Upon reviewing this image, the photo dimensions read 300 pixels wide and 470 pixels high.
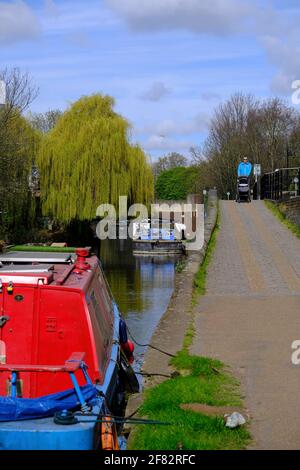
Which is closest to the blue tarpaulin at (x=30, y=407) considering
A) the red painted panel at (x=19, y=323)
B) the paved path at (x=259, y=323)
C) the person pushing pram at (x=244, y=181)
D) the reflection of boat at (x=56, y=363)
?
the reflection of boat at (x=56, y=363)

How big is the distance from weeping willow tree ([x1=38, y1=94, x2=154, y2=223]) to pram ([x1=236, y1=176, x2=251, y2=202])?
20.9ft

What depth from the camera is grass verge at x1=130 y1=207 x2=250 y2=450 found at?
18.7 ft

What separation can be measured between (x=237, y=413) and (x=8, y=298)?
8.33ft

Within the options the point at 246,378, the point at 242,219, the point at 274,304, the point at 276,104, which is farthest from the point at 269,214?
the point at 276,104

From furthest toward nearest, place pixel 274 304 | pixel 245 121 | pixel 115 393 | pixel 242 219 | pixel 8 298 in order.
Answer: pixel 245 121 → pixel 242 219 → pixel 274 304 → pixel 115 393 → pixel 8 298

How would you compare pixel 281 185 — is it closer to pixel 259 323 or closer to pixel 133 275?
pixel 133 275

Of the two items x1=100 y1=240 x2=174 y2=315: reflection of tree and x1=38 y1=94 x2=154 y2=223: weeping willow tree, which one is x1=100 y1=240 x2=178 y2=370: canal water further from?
x1=38 y1=94 x2=154 y2=223: weeping willow tree

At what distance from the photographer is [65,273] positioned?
8039 millimetres

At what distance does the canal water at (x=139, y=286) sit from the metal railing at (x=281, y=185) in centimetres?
641

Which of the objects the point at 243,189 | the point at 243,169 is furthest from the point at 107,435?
the point at 243,189

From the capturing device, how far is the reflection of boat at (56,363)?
16.8 ft

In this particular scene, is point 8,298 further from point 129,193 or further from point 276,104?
point 276,104

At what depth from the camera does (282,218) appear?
28.3 metres

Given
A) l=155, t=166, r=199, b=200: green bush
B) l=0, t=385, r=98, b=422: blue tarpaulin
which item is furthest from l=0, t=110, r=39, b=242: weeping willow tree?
l=155, t=166, r=199, b=200: green bush
